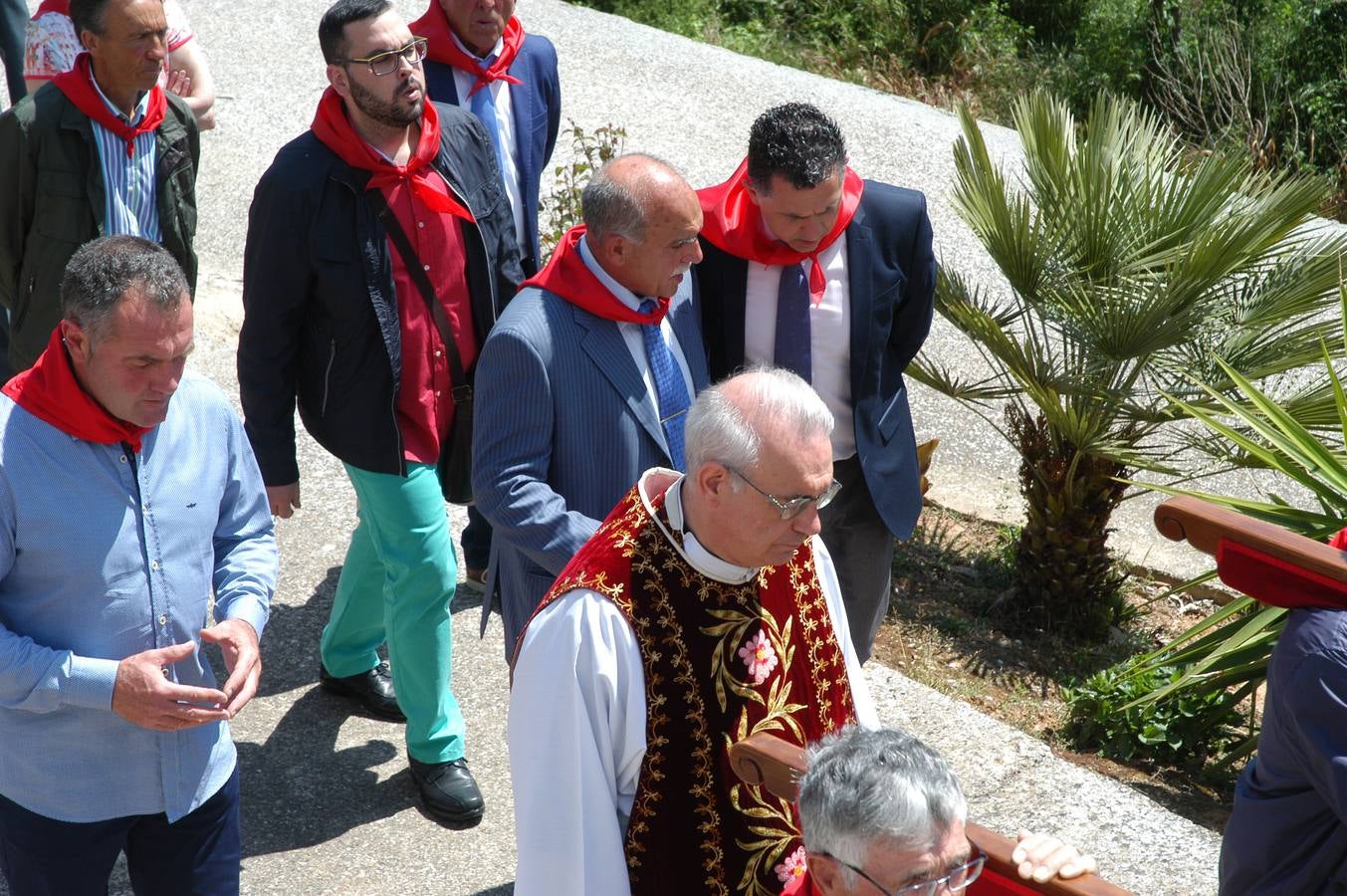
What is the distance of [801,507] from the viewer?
2668 millimetres

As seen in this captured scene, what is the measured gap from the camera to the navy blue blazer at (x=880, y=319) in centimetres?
409

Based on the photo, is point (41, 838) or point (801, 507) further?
point (41, 838)

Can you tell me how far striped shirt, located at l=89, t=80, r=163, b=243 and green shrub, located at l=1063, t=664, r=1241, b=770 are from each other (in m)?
3.66

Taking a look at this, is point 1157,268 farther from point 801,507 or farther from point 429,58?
point 801,507

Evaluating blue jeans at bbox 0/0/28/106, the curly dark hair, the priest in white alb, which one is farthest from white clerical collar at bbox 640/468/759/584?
blue jeans at bbox 0/0/28/106

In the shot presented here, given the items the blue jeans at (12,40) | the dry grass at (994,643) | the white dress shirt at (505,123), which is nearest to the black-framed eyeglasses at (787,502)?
the white dress shirt at (505,123)

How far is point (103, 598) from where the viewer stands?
283 centimetres

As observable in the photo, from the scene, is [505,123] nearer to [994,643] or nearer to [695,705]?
Result: [695,705]

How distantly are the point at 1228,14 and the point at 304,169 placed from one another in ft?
40.7

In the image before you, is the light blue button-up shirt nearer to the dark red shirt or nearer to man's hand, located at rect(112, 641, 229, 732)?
man's hand, located at rect(112, 641, 229, 732)

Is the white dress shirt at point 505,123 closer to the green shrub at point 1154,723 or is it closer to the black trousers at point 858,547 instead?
the black trousers at point 858,547

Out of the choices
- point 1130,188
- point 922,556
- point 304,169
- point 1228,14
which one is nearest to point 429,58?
point 304,169

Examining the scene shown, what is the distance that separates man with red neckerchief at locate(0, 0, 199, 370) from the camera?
422 centimetres

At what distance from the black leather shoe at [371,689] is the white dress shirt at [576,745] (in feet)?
6.97
